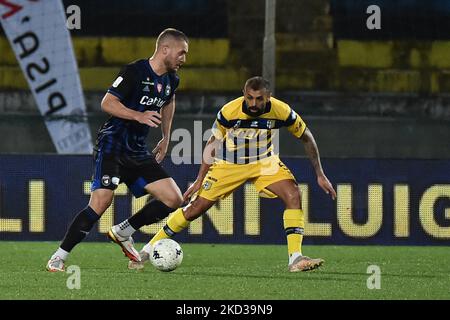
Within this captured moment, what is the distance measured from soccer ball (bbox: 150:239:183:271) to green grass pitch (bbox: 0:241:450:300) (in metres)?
0.07

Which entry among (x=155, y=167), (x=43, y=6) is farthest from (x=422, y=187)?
(x=43, y=6)

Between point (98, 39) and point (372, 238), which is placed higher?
point (98, 39)

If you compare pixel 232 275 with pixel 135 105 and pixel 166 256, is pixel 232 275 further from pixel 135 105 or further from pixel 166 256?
pixel 135 105

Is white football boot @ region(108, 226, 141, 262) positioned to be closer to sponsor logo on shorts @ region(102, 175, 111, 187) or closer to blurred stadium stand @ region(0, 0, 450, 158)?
sponsor logo on shorts @ region(102, 175, 111, 187)

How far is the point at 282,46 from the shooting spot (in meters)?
16.9

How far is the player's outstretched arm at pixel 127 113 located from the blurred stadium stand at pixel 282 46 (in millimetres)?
8109

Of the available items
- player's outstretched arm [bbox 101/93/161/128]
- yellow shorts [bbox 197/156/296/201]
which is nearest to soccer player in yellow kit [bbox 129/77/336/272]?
yellow shorts [bbox 197/156/296/201]

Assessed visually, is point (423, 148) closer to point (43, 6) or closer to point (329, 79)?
point (329, 79)

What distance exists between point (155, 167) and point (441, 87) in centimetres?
935

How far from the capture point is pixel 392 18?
1739 cm

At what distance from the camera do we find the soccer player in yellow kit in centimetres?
812

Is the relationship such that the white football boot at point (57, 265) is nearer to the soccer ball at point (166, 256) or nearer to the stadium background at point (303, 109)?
the soccer ball at point (166, 256)

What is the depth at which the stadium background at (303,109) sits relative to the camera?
37.0 ft
